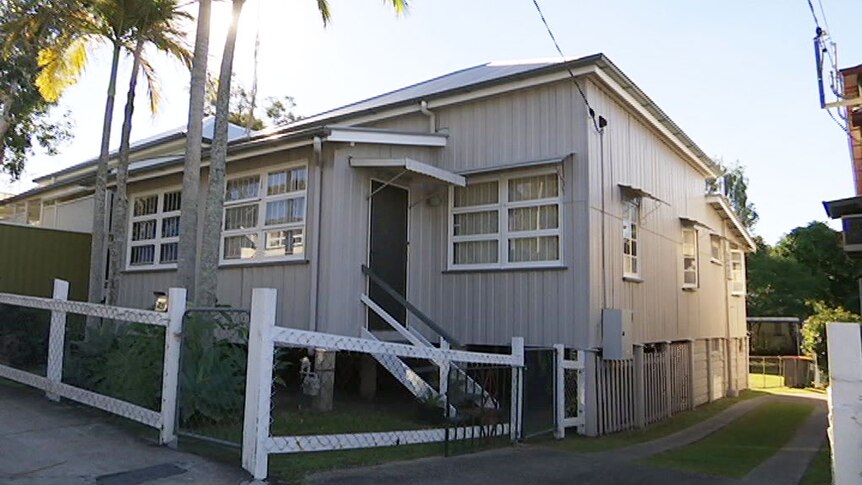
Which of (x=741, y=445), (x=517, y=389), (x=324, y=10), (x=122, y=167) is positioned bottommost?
(x=741, y=445)

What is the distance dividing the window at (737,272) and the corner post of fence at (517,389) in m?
14.0

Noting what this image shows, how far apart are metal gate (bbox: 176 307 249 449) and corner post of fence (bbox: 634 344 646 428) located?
7.43m

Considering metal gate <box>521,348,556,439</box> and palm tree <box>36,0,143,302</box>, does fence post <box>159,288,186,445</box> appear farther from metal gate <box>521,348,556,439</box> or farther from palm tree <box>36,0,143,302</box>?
palm tree <box>36,0,143,302</box>

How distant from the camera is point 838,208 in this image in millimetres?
8227

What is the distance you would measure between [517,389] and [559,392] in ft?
3.72

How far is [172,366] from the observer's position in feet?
20.3

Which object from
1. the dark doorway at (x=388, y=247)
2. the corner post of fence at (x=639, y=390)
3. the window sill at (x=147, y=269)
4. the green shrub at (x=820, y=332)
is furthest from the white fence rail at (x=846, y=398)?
the green shrub at (x=820, y=332)

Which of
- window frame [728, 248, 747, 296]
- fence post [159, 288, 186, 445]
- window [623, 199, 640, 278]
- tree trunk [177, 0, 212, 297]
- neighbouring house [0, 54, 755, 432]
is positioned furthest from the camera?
window frame [728, 248, 747, 296]

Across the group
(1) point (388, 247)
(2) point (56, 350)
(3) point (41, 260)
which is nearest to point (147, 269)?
(3) point (41, 260)

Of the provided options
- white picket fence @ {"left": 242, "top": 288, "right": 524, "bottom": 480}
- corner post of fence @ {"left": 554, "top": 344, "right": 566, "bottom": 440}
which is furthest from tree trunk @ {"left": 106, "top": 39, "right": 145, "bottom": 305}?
corner post of fence @ {"left": 554, "top": 344, "right": 566, "bottom": 440}

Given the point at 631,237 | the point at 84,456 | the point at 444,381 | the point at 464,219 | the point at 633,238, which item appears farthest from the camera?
the point at 633,238

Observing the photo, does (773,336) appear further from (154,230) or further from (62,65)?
(62,65)

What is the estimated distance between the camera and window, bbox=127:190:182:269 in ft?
41.8

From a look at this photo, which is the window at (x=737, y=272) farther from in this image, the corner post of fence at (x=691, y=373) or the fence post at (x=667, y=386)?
the fence post at (x=667, y=386)
